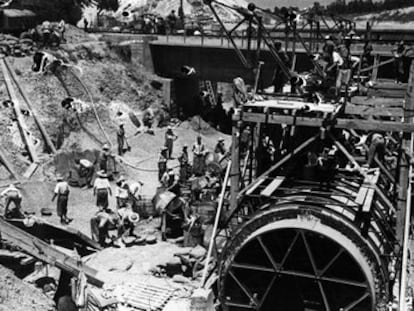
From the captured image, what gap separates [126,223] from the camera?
18344 mm

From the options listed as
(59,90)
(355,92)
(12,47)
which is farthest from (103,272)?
(12,47)

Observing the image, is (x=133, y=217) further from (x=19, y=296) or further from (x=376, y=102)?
(x=376, y=102)

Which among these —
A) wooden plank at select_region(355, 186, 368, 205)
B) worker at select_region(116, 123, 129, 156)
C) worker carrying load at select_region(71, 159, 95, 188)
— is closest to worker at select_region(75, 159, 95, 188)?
worker carrying load at select_region(71, 159, 95, 188)

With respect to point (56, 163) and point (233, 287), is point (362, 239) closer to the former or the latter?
point (233, 287)

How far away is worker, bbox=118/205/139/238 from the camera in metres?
18.2

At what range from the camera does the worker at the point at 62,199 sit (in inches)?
763

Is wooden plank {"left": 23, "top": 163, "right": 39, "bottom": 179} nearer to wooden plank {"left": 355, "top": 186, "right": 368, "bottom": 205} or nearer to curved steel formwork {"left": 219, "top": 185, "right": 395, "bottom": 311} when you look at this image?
curved steel formwork {"left": 219, "top": 185, "right": 395, "bottom": 311}

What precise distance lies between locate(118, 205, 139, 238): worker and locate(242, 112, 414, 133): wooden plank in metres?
6.19

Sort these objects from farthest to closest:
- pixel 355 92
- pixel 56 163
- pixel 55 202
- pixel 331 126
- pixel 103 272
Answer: pixel 56 163 < pixel 55 202 < pixel 355 92 < pixel 103 272 < pixel 331 126

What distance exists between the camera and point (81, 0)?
154 ft

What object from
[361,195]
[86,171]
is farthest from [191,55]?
[361,195]

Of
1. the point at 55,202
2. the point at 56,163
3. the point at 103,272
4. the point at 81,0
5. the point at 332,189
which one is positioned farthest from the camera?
the point at 81,0

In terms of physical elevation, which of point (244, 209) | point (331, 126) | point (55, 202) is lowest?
point (55, 202)

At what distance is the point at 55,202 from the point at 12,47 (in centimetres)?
1236
